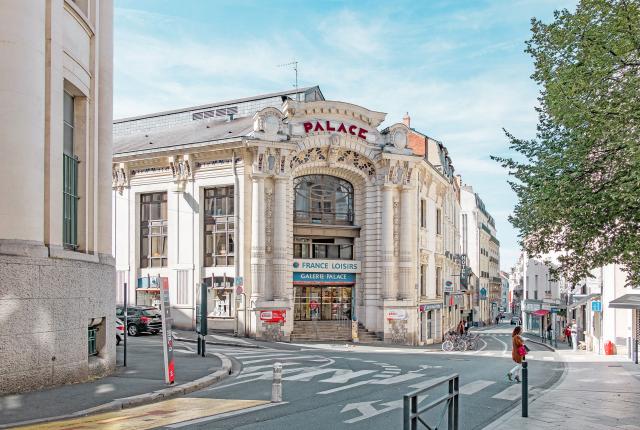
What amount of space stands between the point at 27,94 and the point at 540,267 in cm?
6854

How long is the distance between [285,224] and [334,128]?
6583 mm

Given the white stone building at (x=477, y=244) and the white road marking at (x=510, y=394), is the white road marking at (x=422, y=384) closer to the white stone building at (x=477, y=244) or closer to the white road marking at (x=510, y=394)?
the white road marking at (x=510, y=394)

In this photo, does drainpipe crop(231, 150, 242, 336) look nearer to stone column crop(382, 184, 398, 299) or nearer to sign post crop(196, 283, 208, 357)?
stone column crop(382, 184, 398, 299)

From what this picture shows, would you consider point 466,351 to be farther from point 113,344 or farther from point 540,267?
point 540,267

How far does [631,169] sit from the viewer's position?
13.2 m

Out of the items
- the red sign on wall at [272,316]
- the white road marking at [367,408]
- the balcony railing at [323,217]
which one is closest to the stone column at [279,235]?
the red sign on wall at [272,316]

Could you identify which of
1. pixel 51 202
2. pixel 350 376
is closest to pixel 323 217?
pixel 350 376

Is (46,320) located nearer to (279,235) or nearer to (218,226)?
(279,235)

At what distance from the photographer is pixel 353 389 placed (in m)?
17.0

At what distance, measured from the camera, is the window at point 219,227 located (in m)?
39.8

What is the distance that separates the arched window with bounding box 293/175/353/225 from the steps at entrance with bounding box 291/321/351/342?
614cm

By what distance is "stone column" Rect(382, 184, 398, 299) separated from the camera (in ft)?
136

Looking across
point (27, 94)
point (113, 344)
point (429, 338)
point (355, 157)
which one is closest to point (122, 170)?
point (355, 157)

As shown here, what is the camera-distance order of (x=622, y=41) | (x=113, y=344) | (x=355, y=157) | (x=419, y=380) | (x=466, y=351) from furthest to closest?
(x=355, y=157) → (x=466, y=351) → (x=419, y=380) → (x=113, y=344) → (x=622, y=41)
